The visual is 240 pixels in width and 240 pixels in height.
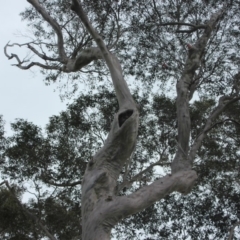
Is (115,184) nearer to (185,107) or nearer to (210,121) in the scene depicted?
(185,107)

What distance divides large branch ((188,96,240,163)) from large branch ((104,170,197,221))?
0.59 m

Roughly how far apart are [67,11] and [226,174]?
5.93 metres

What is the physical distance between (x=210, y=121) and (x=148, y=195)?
291 cm

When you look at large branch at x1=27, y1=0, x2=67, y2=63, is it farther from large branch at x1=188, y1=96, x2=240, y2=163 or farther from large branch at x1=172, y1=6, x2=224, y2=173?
large branch at x1=188, y1=96, x2=240, y2=163

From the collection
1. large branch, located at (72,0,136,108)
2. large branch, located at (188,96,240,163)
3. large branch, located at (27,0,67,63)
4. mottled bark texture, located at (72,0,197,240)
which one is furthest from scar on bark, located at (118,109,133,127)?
large branch, located at (27,0,67,63)

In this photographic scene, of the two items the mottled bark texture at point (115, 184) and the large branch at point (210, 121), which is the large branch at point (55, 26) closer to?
the mottled bark texture at point (115, 184)

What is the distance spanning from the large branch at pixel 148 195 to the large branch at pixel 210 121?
586 mm

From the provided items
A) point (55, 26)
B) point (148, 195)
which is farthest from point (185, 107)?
point (55, 26)

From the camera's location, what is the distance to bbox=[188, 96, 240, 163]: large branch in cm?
676

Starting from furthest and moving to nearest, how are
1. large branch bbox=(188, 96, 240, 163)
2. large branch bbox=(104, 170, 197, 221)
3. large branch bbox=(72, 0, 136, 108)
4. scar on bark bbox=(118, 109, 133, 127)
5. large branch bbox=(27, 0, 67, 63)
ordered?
1. large branch bbox=(27, 0, 67, 63)
2. large branch bbox=(188, 96, 240, 163)
3. large branch bbox=(72, 0, 136, 108)
4. scar on bark bbox=(118, 109, 133, 127)
5. large branch bbox=(104, 170, 197, 221)

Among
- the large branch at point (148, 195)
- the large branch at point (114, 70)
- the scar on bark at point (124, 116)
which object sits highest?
the large branch at point (114, 70)

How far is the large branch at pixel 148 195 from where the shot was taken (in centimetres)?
502

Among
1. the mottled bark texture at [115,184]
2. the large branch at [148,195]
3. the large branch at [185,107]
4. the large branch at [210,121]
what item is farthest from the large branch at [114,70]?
the large branch at [210,121]

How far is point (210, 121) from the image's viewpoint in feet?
25.6
